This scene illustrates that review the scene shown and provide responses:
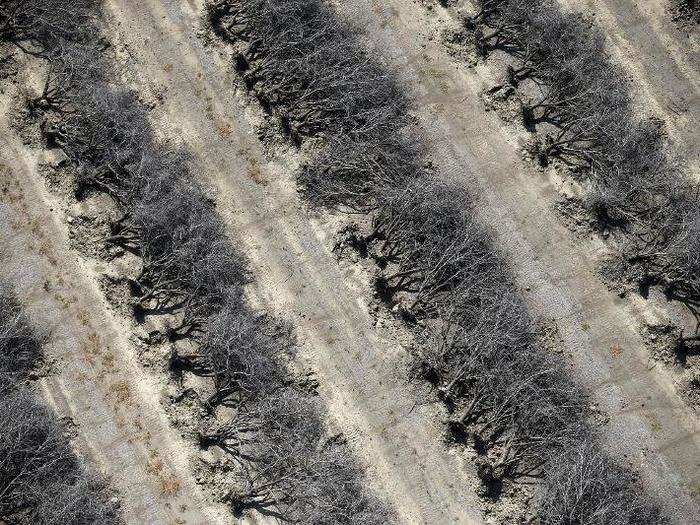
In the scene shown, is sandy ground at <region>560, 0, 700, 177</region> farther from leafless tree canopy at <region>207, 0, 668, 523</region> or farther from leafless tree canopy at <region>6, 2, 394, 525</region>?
leafless tree canopy at <region>6, 2, 394, 525</region>

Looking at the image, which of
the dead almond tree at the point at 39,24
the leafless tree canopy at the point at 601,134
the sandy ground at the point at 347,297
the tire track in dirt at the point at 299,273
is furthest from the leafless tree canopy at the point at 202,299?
the leafless tree canopy at the point at 601,134

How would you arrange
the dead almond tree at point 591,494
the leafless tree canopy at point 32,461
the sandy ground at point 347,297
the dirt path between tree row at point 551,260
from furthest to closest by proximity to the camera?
the dirt path between tree row at point 551,260
the sandy ground at point 347,297
the dead almond tree at point 591,494
the leafless tree canopy at point 32,461

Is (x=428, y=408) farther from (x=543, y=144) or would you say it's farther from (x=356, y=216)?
(x=543, y=144)

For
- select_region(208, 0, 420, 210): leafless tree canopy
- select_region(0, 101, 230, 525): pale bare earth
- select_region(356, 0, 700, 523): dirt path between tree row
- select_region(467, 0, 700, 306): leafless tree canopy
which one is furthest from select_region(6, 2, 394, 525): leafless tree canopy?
select_region(467, 0, 700, 306): leafless tree canopy

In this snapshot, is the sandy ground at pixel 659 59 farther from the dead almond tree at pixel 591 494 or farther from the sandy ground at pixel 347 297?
the dead almond tree at pixel 591 494

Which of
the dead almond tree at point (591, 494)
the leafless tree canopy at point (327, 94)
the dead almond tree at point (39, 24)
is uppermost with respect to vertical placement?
the dead almond tree at point (39, 24)

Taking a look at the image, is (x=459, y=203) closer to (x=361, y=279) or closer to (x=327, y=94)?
(x=361, y=279)

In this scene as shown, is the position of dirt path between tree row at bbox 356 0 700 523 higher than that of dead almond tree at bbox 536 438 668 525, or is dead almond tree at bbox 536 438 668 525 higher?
dirt path between tree row at bbox 356 0 700 523

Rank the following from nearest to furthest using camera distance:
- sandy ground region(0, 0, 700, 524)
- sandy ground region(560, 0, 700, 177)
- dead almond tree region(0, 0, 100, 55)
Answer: sandy ground region(0, 0, 700, 524) → dead almond tree region(0, 0, 100, 55) → sandy ground region(560, 0, 700, 177)
